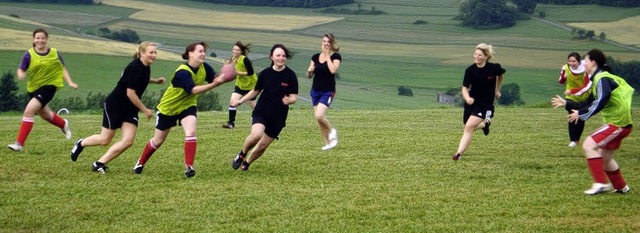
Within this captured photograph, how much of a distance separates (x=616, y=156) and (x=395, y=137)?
5.69 metres

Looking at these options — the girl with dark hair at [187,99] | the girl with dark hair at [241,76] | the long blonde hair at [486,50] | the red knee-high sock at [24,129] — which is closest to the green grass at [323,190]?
the red knee-high sock at [24,129]

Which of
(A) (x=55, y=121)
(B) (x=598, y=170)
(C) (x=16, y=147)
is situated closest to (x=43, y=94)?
(C) (x=16, y=147)

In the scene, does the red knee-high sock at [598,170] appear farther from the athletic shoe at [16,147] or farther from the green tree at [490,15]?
the green tree at [490,15]

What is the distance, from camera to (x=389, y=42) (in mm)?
109438

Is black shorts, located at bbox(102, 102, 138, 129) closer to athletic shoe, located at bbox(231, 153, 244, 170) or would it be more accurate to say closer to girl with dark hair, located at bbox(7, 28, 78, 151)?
athletic shoe, located at bbox(231, 153, 244, 170)

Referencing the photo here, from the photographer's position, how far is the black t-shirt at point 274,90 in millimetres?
15273

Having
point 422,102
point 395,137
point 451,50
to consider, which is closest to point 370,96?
point 422,102

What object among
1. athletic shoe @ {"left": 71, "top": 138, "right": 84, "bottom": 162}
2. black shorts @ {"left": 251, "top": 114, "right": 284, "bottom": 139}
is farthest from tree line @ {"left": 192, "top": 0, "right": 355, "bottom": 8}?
black shorts @ {"left": 251, "top": 114, "right": 284, "bottom": 139}

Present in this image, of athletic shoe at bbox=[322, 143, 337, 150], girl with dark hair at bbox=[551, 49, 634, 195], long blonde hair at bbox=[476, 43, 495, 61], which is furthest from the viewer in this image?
athletic shoe at bbox=[322, 143, 337, 150]

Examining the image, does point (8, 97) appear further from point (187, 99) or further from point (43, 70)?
point (187, 99)

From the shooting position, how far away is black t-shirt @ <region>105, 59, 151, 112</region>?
14609 mm

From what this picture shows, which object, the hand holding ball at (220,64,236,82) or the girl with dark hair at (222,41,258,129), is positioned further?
the girl with dark hair at (222,41,258,129)

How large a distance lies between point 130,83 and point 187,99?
0.92 meters

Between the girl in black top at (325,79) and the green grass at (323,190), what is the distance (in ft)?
1.57
